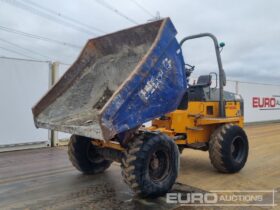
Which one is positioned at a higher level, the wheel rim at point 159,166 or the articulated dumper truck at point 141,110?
the articulated dumper truck at point 141,110

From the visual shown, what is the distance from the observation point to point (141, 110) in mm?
4844

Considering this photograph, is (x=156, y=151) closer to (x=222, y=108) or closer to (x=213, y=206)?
(x=213, y=206)

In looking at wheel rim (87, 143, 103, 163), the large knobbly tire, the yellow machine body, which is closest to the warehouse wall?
the large knobbly tire

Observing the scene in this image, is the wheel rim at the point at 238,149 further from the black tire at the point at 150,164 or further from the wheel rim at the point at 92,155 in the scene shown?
the wheel rim at the point at 92,155

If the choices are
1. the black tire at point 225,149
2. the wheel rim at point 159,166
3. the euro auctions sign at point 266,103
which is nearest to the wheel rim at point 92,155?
the wheel rim at point 159,166

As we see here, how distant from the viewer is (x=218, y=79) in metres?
7.14

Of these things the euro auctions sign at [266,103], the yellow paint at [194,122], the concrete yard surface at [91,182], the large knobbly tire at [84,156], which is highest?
the euro auctions sign at [266,103]

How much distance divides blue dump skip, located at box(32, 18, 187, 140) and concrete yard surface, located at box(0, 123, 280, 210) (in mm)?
1077

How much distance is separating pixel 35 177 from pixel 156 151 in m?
2.64

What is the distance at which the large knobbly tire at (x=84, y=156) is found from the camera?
6320 mm

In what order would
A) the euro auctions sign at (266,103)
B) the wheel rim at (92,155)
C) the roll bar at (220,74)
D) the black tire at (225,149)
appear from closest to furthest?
the wheel rim at (92,155)
the black tire at (225,149)
the roll bar at (220,74)
the euro auctions sign at (266,103)

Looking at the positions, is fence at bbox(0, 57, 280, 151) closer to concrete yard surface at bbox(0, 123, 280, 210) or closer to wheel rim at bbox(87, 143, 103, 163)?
concrete yard surface at bbox(0, 123, 280, 210)

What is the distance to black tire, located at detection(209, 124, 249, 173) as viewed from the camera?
21.5 feet

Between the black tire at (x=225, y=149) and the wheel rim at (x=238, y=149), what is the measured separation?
0.05 m
